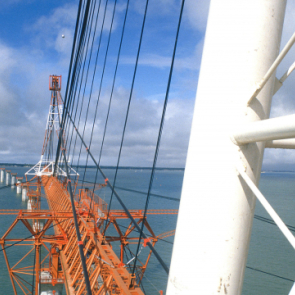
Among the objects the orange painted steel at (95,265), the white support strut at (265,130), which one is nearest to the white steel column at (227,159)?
the white support strut at (265,130)

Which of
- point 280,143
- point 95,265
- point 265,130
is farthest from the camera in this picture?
point 95,265

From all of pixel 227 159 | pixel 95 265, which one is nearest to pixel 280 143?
pixel 227 159

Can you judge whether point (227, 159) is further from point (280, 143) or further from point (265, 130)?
point (280, 143)

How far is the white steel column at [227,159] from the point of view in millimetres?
1788

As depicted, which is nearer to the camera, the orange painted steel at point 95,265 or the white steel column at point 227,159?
the white steel column at point 227,159

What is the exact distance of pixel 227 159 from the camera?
5.93ft

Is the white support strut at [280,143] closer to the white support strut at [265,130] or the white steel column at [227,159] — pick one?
the white steel column at [227,159]

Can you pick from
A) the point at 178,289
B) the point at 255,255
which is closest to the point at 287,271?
the point at 255,255

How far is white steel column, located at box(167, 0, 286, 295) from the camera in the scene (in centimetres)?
179

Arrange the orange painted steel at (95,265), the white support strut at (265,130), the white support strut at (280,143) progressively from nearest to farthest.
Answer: the white support strut at (265,130) → the white support strut at (280,143) → the orange painted steel at (95,265)

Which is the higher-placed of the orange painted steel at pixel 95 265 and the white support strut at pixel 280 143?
the white support strut at pixel 280 143

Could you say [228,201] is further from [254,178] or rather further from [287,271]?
[287,271]

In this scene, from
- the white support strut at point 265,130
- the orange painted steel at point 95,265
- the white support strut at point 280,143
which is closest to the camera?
the white support strut at point 265,130

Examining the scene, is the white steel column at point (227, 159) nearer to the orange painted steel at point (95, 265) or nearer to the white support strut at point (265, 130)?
the white support strut at point (265, 130)
